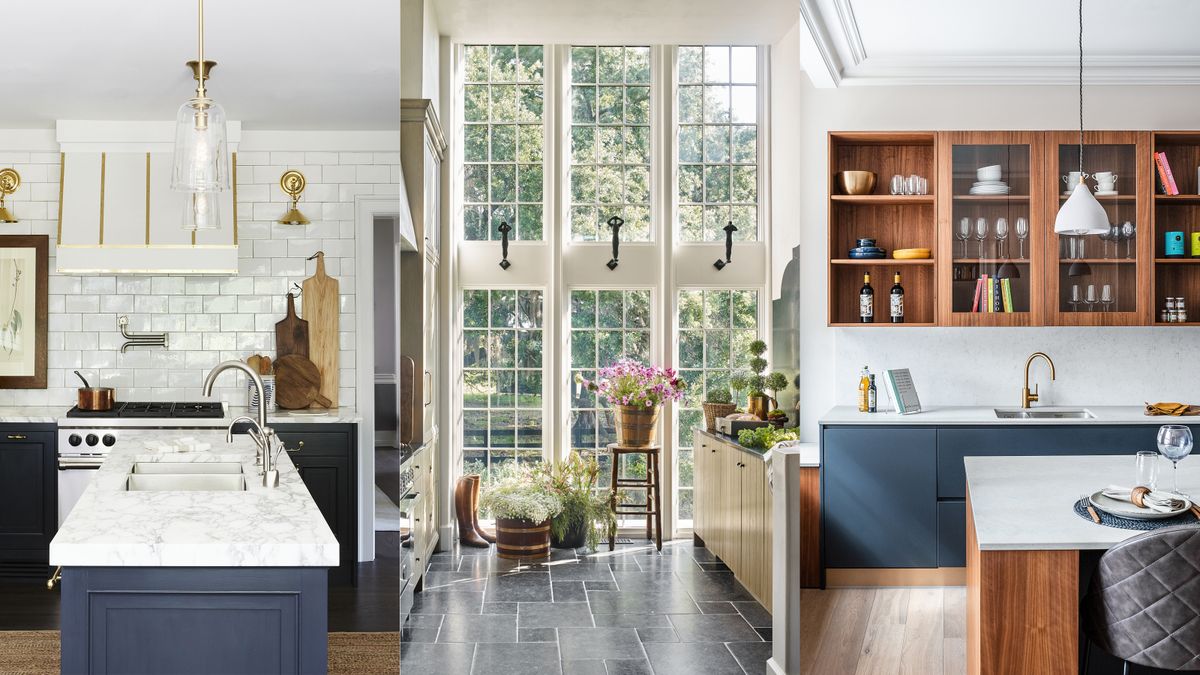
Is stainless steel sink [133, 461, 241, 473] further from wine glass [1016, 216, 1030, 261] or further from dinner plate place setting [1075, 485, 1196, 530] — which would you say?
wine glass [1016, 216, 1030, 261]

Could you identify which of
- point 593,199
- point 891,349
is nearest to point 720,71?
point 593,199

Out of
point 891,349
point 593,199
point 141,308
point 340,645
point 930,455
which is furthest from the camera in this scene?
point 891,349

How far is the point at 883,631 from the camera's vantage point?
7.27 feet

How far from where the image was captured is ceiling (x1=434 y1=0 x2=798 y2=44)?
73.9 inches

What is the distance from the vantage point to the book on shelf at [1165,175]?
3184 mm

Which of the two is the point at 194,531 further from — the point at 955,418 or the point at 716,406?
the point at 955,418

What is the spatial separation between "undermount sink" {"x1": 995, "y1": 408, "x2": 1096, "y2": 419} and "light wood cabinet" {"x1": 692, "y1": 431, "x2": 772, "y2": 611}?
894 mm

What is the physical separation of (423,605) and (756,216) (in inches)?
50.5

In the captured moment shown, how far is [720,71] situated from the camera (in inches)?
74.2

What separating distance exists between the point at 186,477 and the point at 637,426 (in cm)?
170

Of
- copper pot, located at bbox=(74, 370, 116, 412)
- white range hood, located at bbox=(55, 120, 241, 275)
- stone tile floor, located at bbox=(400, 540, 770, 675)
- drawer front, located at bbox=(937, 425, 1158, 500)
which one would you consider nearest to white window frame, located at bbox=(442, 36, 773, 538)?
stone tile floor, located at bbox=(400, 540, 770, 675)

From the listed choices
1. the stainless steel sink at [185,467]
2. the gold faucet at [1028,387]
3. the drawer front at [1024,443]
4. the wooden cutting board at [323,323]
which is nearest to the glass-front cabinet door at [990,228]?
the gold faucet at [1028,387]

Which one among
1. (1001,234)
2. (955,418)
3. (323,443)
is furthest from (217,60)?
(1001,234)

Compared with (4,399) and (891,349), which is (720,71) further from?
(4,399)
